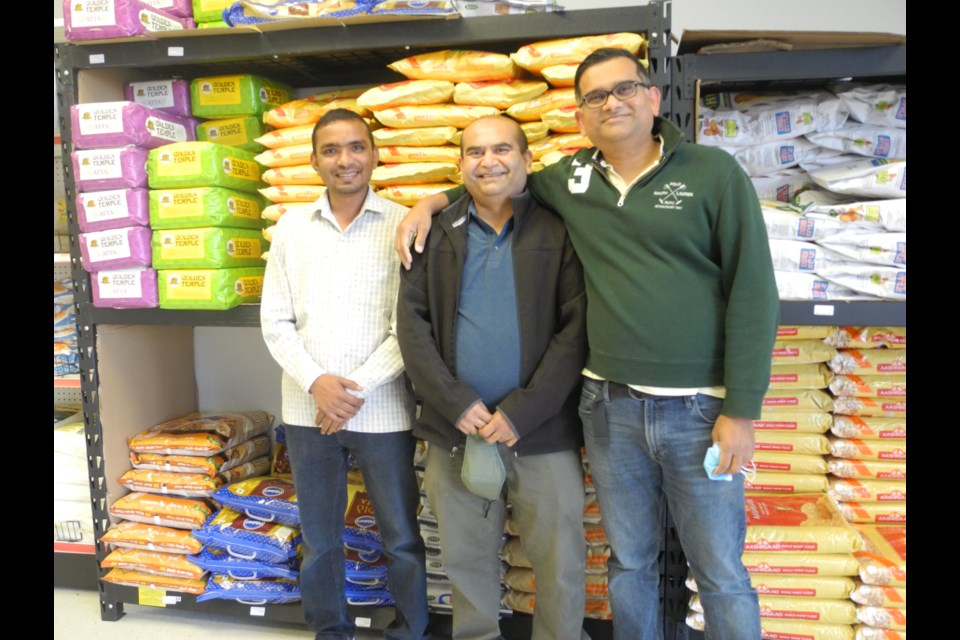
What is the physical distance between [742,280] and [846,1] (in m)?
1.80

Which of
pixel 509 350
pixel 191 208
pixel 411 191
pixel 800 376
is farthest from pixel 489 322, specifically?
pixel 191 208

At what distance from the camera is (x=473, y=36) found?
2088 millimetres

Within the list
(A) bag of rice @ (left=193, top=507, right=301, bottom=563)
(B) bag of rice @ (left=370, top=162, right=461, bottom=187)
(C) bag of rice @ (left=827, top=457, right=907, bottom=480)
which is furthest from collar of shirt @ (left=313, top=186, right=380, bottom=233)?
(C) bag of rice @ (left=827, top=457, right=907, bottom=480)

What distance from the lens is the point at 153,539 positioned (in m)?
2.53

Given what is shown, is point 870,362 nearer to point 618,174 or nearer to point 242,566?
point 618,174

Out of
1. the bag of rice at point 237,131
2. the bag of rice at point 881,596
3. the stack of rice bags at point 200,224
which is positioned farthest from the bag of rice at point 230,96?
the bag of rice at point 881,596

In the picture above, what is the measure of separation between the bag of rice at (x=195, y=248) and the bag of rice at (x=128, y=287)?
0.06 metres

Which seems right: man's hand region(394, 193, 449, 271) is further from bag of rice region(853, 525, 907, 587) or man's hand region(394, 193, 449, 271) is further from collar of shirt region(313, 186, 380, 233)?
bag of rice region(853, 525, 907, 587)

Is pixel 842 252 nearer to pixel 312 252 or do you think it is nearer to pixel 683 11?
pixel 683 11

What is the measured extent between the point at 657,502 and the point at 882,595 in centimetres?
91

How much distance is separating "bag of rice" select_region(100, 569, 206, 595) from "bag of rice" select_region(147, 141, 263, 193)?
5.12 ft

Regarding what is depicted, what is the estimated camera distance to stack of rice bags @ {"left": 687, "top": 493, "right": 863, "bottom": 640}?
207 centimetres

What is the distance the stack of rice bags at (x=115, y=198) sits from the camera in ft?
7.61

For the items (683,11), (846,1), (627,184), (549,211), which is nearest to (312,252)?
(549,211)
